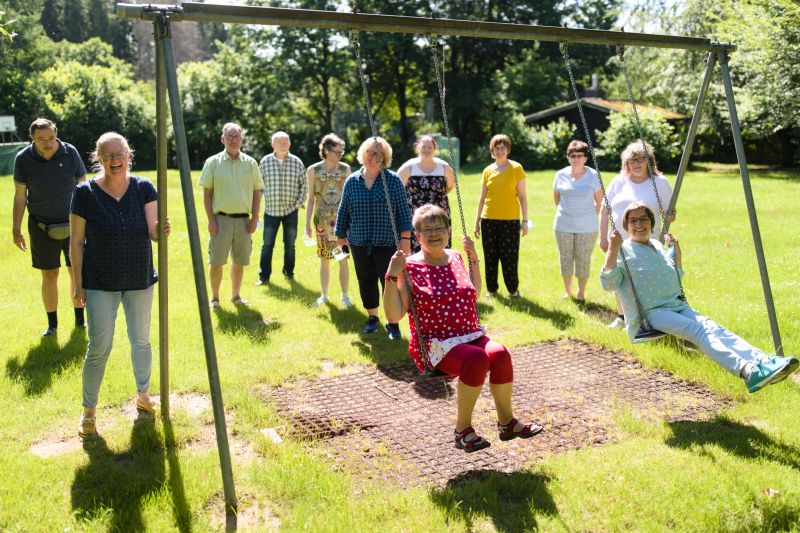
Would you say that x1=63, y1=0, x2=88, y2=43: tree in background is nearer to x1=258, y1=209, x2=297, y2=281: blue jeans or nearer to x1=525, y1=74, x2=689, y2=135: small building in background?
x1=525, y1=74, x2=689, y2=135: small building in background

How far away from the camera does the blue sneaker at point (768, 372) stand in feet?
14.3

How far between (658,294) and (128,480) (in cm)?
369

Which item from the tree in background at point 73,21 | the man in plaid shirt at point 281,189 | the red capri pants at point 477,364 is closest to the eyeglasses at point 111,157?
the red capri pants at point 477,364

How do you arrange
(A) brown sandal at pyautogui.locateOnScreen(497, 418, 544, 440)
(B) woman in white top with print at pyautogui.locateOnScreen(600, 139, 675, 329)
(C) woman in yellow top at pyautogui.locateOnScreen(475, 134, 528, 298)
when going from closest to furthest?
(A) brown sandal at pyautogui.locateOnScreen(497, 418, 544, 440) → (B) woman in white top with print at pyautogui.locateOnScreen(600, 139, 675, 329) → (C) woman in yellow top at pyautogui.locateOnScreen(475, 134, 528, 298)

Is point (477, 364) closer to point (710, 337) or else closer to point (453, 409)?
point (453, 409)

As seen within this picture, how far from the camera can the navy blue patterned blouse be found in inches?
→ 186

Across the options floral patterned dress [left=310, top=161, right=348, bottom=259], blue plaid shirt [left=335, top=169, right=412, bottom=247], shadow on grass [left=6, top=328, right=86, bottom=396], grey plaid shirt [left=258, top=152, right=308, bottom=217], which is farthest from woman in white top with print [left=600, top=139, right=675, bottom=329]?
shadow on grass [left=6, top=328, right=86, bottom=396]

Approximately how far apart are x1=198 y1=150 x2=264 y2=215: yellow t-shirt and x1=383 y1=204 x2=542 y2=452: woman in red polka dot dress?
3903 mm

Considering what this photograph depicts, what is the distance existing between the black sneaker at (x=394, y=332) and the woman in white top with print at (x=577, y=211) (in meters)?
2.26

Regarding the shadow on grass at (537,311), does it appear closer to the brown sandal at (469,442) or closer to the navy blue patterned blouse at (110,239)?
the brown sandal at (469,442)

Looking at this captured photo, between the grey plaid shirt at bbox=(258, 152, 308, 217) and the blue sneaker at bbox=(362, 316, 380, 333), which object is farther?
the grey plaid shirt at bbox=(258, 152, 308, 217)

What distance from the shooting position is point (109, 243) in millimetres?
4758

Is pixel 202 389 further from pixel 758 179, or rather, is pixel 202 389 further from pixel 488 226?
pixel 758 179

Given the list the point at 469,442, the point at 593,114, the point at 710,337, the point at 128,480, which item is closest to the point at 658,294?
the point at 710,337
